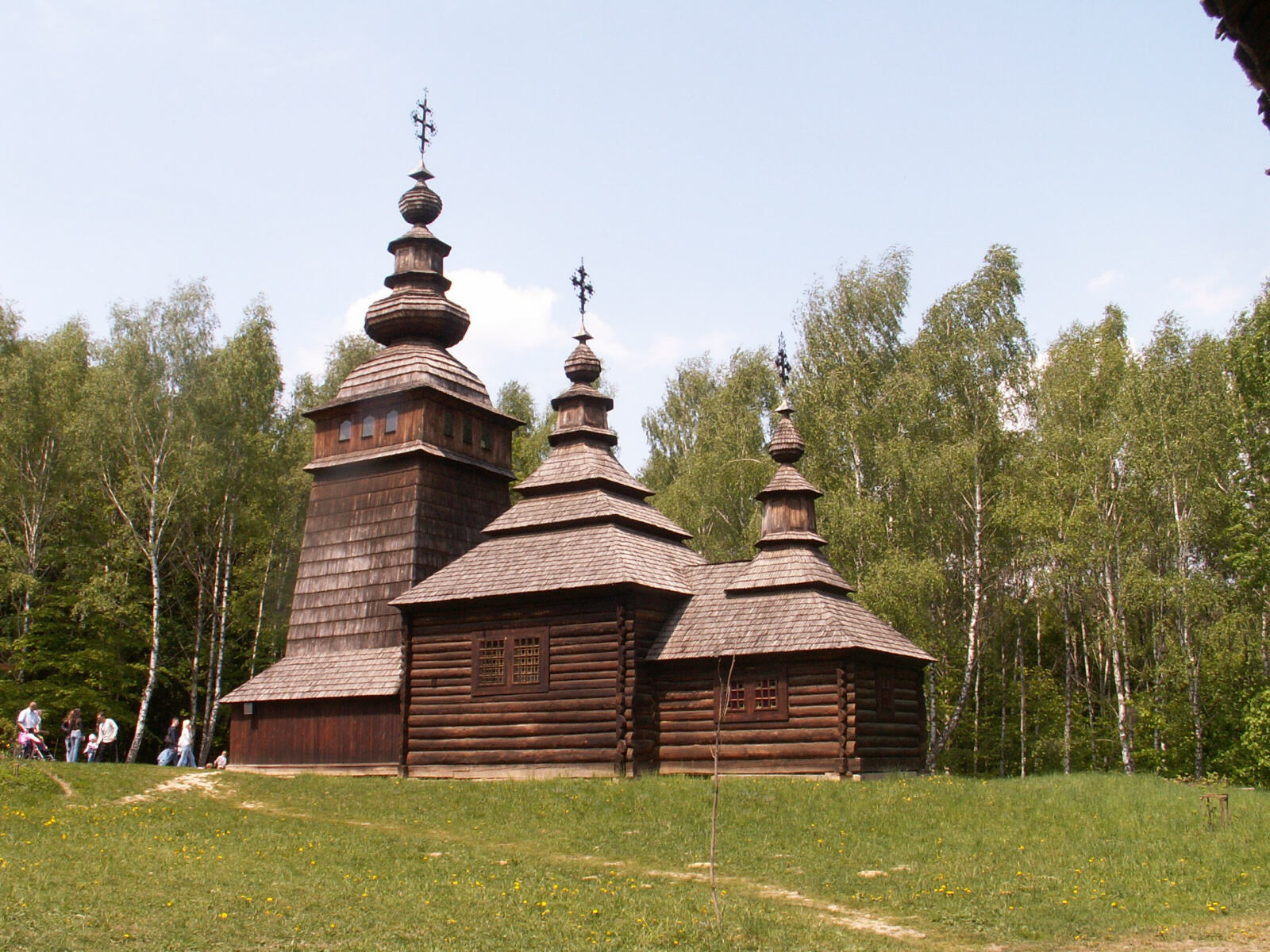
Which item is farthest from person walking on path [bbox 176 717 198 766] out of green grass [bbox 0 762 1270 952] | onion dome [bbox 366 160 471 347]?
onion dome [bbox 366 160 471 347]

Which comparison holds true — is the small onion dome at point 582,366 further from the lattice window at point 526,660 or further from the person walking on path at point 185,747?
the person walking on path at point 185,747

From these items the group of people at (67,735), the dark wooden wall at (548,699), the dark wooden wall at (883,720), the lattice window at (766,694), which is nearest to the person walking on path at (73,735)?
the group of people at (67,735)

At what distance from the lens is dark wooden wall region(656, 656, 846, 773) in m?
22.4

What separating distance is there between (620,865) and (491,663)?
1044cm

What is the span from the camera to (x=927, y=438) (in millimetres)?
32844

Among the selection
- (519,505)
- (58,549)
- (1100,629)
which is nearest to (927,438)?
(1100,629)

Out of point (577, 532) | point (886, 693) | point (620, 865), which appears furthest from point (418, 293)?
point (620, 865)

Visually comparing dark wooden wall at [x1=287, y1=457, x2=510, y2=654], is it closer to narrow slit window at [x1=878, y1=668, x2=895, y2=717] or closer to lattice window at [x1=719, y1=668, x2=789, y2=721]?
lattice window at [x1=719, y1=668, x2=789, y2=721]

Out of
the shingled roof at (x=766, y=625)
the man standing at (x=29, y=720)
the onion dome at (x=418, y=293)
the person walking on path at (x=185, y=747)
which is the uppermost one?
the onion dome at (x=418, y=293)

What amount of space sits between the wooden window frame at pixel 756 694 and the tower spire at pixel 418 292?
14232mm

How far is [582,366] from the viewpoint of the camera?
1166 inches

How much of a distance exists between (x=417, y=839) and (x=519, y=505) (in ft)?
40.0

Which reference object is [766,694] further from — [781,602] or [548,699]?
[548,699]

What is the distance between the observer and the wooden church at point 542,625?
23125 mm
